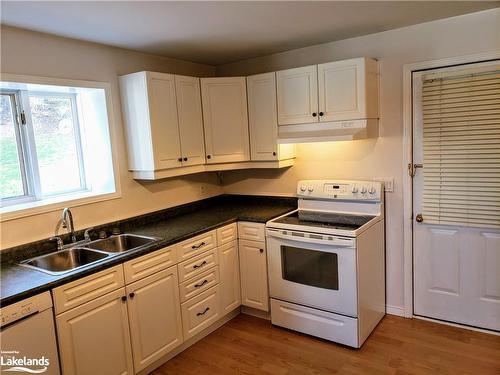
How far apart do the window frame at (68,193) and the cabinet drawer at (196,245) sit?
0.72 m

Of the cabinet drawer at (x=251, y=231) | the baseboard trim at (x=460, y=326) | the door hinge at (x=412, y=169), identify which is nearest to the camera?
the baseboard trim at (x=460, y=326)

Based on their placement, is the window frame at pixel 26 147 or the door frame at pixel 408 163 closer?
the window frame at pixel 26 147

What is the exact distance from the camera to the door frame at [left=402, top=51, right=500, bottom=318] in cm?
280

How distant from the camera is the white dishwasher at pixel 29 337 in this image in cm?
177

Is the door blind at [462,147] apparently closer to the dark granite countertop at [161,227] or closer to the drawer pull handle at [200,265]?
the dark granite countertop at [161,227]

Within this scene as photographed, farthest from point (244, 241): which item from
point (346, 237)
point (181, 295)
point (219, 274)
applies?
point (346, 237)

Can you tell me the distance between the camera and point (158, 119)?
294cm

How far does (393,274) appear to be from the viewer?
3150mm

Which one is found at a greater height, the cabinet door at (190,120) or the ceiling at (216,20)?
the ceiling at (216,20)

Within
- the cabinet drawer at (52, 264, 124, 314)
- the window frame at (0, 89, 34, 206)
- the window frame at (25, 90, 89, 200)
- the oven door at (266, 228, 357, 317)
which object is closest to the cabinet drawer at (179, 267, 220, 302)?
the oven door at (266, 228, 357, 317)

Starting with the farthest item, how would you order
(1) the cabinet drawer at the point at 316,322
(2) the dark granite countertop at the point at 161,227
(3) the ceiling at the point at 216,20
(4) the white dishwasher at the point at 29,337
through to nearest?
(1) the cabinet drawer at the point at 316,322, (3) the ceiling at the point at 216,20, (2) the dark granite countertop at the point at 161,227, (4) the white dishwasher at the point at 29,337

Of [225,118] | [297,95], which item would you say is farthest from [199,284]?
[297,95]

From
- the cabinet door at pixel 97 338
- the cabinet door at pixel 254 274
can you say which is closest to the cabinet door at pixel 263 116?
the cabinet door at pixel 254 274

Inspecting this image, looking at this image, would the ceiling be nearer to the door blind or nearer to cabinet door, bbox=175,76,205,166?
cabinet door, bbox=175,76,205,166
